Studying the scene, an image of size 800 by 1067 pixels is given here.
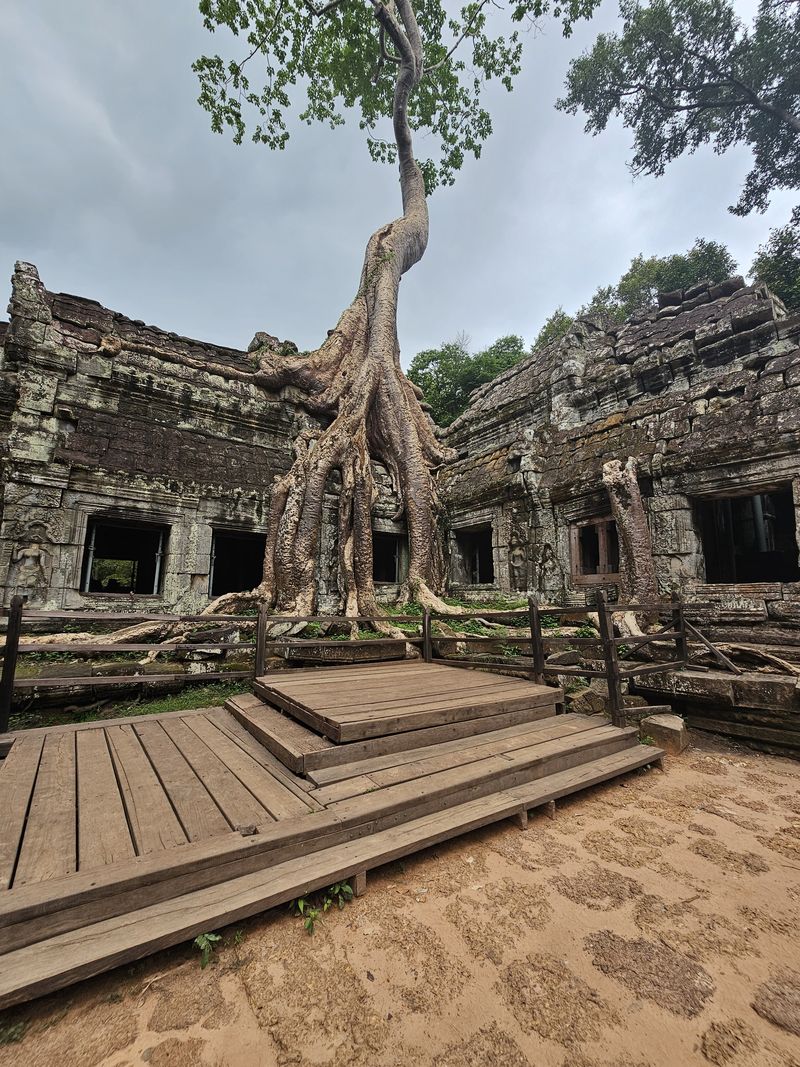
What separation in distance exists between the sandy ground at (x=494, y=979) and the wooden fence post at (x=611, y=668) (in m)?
1.54

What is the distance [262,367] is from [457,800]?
31.2ft

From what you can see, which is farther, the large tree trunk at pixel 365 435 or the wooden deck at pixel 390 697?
the large tree trunk at pixel 365 435

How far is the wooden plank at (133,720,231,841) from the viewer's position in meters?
2.25

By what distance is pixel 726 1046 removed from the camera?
1.46m

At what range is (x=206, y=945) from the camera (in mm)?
1779

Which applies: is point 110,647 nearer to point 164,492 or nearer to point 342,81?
point 164,492

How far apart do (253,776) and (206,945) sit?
1.06 metres

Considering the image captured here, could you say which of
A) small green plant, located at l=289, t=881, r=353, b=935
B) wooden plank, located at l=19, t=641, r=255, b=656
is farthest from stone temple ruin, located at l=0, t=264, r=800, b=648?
small green plant, located at l=289, t=881, r=353, b=935

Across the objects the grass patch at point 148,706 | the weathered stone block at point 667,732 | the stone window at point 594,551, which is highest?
the stone window at point 594,551

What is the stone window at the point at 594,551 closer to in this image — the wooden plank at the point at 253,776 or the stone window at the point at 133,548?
the wooden plank at the point at 253,776

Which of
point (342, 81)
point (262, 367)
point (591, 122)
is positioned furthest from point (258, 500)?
point (591, 122)

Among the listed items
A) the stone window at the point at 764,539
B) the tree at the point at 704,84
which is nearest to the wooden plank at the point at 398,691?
the stone window at the point at 764,539

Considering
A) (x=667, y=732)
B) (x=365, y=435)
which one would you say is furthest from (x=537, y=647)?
(x=365, y=435)

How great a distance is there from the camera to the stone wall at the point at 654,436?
5164 millimetres
